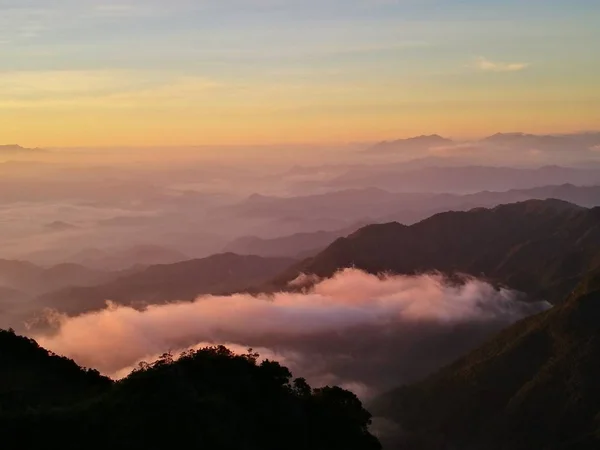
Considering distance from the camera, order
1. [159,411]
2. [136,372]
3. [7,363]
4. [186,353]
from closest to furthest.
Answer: [159,411] → [136,372] → [186,353] → [7,363]

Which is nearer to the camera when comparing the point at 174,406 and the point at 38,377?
the point at 174,406

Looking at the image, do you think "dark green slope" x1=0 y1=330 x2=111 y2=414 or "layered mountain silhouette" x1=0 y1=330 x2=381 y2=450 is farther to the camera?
"dark green slope" x1=0 y1=330 x2=111 y2=414

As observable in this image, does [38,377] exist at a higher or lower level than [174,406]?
lower

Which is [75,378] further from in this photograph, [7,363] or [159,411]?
[159,411]

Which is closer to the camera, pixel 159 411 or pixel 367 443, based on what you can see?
pixel 159 411

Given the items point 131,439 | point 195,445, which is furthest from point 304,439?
point 131,439

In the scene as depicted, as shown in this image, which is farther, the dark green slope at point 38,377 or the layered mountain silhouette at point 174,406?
the dark green slope at point 38,377

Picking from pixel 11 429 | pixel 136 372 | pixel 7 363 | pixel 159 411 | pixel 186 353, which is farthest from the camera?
pixel 7 363

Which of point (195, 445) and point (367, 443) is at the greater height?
point (195, 445)
